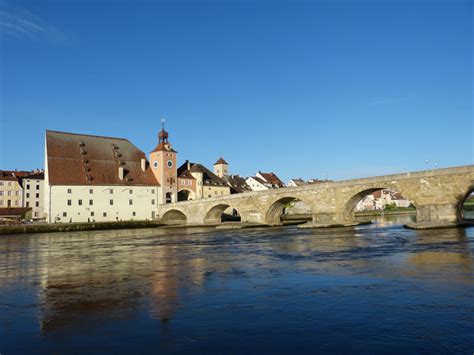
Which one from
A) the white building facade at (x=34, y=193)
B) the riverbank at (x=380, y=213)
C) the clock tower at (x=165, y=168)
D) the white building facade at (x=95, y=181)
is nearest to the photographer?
the white building facade at (x=95, y=181)

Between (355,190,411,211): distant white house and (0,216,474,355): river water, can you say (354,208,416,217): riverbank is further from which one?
(0,216,474,355): river water

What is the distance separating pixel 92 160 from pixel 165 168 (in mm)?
10231

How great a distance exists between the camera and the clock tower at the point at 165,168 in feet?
200

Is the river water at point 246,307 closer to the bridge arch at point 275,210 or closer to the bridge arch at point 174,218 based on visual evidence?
the bridge arch at point 275,210

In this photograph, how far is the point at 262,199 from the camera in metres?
46.1

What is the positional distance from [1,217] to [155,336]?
56.5 metres

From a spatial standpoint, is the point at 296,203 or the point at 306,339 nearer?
the point at 306,339

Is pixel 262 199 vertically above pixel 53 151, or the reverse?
pixel 53 151

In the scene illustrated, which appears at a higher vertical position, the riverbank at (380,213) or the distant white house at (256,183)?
the distant white house at (256,183)

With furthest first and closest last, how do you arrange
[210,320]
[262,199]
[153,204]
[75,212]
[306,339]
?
[153,204] < [75,212] < [262,199] < [210,320] < [306,339]

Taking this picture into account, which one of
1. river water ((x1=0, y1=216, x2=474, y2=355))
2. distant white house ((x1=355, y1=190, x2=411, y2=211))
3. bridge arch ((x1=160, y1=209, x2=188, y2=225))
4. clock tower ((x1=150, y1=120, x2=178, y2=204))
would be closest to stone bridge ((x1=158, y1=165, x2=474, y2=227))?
bridge arch ((x1=160, y1=209, x2=188, y2=225))

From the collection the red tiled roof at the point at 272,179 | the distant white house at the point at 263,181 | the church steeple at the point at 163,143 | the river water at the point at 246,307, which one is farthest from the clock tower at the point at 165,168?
the river water at the point at 246,307

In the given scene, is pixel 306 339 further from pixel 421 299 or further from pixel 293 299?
pixel 421 299

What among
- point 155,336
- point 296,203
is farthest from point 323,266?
point 296,203
